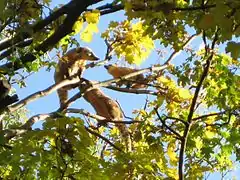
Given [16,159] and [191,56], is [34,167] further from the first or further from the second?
[191,56]

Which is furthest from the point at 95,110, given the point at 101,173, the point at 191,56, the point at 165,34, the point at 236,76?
the point at 165,34

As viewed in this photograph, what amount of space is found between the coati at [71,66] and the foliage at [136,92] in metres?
0.34

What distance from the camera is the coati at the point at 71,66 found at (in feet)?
23.6

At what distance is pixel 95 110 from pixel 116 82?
812 mm

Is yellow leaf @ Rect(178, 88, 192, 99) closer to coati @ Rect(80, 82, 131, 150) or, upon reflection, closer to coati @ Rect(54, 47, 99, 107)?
coati @ Rect(80, 82, 131, 150)

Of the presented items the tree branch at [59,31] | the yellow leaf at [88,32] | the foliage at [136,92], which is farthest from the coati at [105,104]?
the tree branch at [59,31]

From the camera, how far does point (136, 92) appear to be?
684cm

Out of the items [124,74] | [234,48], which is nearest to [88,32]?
[124,74]

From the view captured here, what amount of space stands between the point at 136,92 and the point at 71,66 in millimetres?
1114

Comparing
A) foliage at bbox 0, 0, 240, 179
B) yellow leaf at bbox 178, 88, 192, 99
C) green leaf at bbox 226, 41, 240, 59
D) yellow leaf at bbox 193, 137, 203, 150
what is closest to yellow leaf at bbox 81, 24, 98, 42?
foliage at bbox 0, 0, 240, 179

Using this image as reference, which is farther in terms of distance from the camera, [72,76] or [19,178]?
[72,76]

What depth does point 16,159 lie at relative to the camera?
3.84m

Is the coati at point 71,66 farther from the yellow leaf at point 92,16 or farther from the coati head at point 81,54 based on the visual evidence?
the yellow leaf at point 92,16

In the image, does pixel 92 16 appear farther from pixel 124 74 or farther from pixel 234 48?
pixel 234 48
